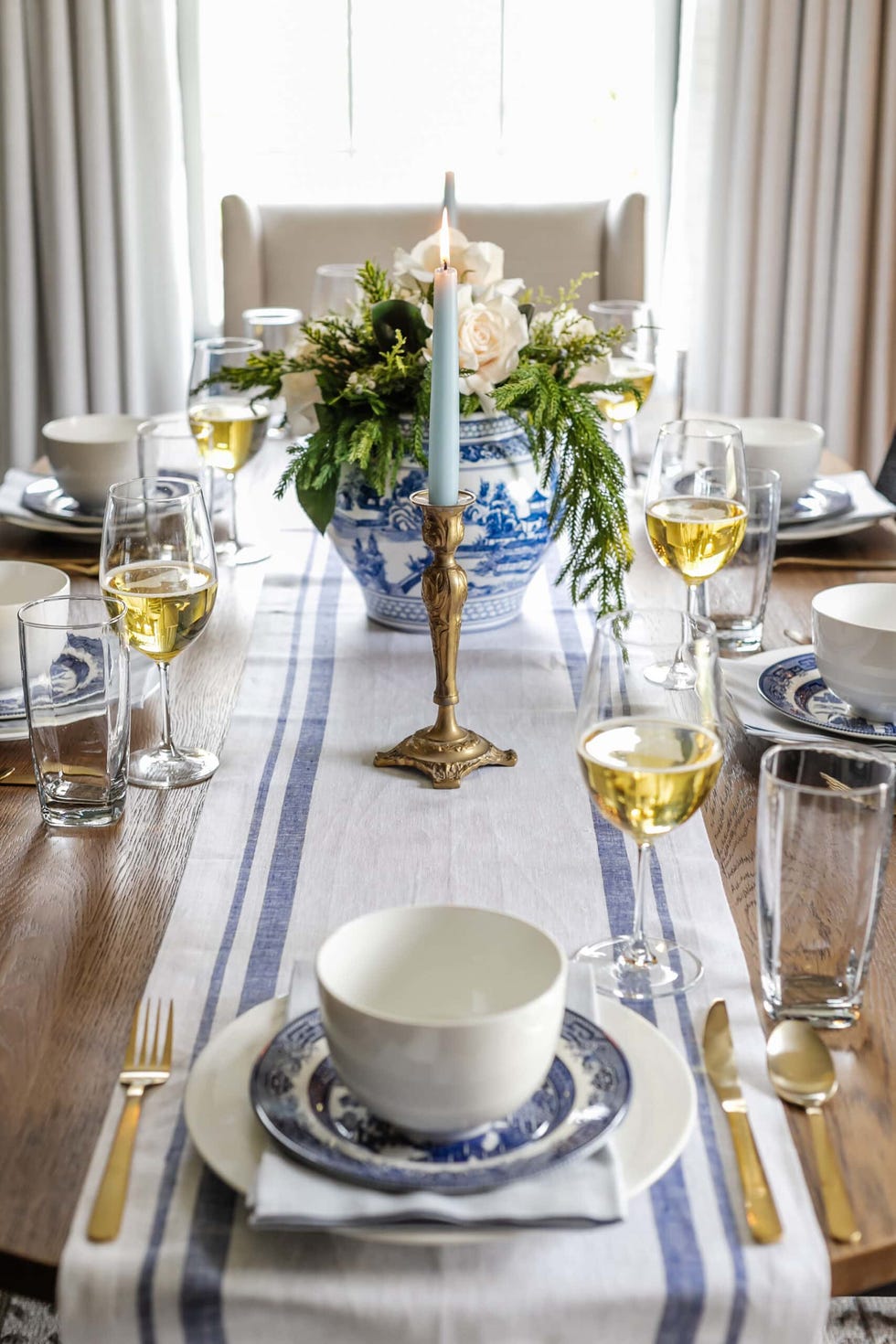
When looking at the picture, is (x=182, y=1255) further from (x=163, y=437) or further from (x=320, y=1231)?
(x=163, y=437)

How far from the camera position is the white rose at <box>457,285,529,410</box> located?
117 centimetres

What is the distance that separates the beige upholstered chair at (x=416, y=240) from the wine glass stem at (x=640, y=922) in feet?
6.39

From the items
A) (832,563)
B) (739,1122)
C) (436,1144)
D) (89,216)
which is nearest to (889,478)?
(832,563)

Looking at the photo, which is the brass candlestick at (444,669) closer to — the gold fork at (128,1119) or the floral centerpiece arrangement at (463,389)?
the floral centerpiece arrangement at (463,389)

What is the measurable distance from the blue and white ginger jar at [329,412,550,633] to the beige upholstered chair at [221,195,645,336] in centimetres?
136

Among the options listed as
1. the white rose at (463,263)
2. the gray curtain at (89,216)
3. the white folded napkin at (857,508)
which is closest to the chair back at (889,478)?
the white folded napkin at (857,508)

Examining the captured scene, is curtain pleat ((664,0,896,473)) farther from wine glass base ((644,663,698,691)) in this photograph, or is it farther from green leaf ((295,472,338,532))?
wine glass base ((644,663,698,691))

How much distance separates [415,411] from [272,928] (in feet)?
1.78

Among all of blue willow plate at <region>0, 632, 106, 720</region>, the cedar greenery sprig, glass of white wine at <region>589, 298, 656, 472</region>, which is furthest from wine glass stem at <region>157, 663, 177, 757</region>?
glass of white wine at <region>589, 298, 656, 472</region>

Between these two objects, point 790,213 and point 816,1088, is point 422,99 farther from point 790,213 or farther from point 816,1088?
point 816,1088

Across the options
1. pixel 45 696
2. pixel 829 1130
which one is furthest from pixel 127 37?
pixel 829 1130

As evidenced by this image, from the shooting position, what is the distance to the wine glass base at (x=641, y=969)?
755mm

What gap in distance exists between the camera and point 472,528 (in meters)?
1.28

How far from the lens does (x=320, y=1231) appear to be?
566 millimetres
